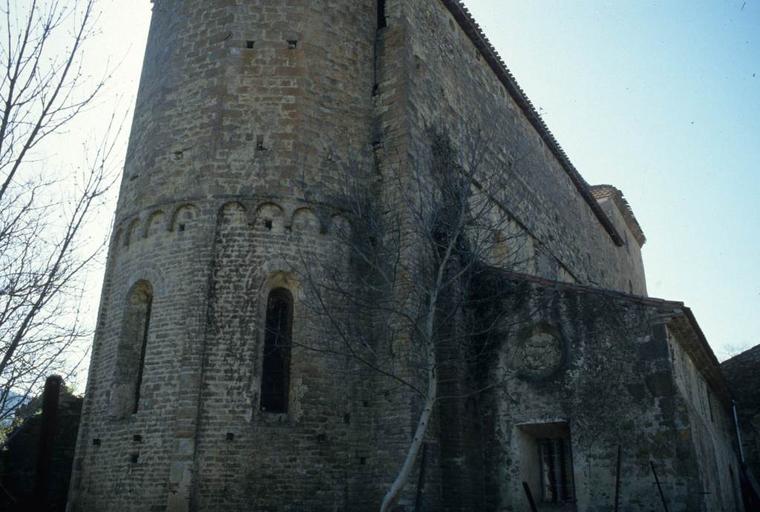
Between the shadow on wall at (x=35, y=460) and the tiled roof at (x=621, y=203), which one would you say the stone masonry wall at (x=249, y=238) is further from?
the tiled roof at (x=621, y=203)

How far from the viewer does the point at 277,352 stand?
11859 millimetres

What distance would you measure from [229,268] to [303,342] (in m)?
1.78

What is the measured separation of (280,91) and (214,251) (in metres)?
3.41

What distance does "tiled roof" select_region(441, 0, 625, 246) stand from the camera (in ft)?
57.2

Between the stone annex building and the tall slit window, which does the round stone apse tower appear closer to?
the stone annex building

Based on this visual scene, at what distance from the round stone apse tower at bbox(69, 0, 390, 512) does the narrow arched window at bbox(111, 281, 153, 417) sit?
0.02 metres

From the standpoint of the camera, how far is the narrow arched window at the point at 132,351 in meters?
11.8

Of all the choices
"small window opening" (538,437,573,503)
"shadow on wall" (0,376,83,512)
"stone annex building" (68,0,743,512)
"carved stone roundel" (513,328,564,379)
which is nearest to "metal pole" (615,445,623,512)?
"stone annex building" (68,0,743,512)

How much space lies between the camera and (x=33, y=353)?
688 cm

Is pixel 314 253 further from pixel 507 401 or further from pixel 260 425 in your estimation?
pixel 507 401

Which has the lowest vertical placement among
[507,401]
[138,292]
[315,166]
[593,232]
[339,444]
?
[339,444]

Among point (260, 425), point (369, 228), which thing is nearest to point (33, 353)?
point (260, 425)

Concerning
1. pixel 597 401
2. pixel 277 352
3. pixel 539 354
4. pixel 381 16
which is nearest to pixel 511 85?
pixel 381 16

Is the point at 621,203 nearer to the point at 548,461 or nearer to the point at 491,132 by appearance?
the point at 491,132
